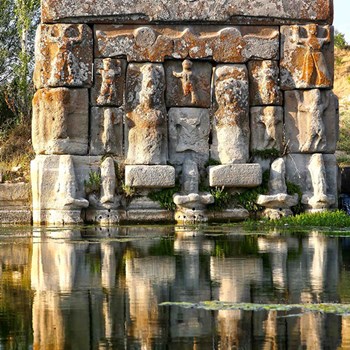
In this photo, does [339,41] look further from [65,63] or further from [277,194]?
[65,63]

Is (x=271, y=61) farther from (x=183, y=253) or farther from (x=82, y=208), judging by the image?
(x=183, y=253)

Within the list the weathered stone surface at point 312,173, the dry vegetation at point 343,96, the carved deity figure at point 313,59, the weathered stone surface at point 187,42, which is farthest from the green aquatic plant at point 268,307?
the dry vegetation at point 343,96

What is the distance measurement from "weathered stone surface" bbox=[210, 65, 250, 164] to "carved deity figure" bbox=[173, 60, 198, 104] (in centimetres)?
47

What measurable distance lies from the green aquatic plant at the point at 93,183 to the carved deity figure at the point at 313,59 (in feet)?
15.3

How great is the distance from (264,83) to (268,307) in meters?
12.9

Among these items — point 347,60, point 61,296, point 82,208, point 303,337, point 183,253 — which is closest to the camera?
point 303,337

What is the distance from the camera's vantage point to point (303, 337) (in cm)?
781

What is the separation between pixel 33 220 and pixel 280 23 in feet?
21.1

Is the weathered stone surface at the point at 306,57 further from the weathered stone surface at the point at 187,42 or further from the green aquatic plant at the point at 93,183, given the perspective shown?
the green aquatic plant at the point at 93,183

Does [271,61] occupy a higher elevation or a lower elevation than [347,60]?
lower

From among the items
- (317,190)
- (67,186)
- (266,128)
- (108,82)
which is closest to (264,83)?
(266,128)

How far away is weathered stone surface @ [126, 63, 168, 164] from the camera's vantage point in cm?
2128

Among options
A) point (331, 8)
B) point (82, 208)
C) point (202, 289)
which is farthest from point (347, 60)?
point (202, 289)

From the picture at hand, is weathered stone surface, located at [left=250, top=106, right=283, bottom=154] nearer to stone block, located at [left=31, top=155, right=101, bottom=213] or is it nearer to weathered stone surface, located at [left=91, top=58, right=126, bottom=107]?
weathered stone surface, located at [left=91, top=58, right=126, bottom=107]
